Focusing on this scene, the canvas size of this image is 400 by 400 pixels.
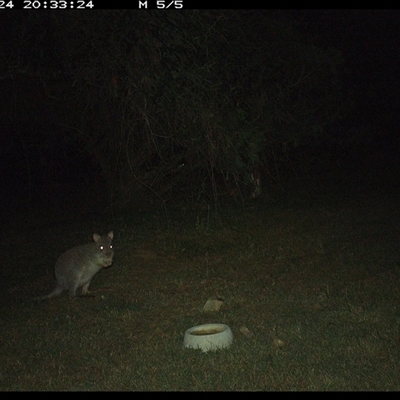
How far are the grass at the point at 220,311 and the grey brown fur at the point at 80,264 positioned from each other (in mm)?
315

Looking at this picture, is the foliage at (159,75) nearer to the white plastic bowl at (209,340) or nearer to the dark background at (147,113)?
the dark background at (147,113)

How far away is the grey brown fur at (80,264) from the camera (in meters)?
9.19

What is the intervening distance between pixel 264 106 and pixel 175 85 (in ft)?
15.4

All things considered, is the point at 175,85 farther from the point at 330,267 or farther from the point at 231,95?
the point at 330,267

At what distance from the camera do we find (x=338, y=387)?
5301 mm

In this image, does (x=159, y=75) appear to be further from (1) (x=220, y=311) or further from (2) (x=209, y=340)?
(1) (x=220, y=311)

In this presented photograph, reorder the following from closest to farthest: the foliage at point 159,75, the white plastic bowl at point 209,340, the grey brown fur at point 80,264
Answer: the white plastic bowl at point 209,340
the foliage at point 159,75
the grey brown fur at point 80,264

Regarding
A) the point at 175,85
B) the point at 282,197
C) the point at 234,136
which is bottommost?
the point at 282,197

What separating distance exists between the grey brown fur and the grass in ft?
1.03

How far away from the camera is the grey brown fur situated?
919cm

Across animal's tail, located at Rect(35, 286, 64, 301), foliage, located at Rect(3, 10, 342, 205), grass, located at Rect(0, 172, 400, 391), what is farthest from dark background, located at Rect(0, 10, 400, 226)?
animal's tail, located at Rect(35, 286, 64, 301)

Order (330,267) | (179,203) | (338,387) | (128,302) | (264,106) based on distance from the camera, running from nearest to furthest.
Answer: (338,387) → (128,302) → (330,267) → (264,106) → (179,203)

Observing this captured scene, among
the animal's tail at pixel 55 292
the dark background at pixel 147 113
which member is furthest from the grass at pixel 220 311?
the dark background at pixel 147 113

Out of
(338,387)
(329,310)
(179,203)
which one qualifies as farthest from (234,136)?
(179,203)
